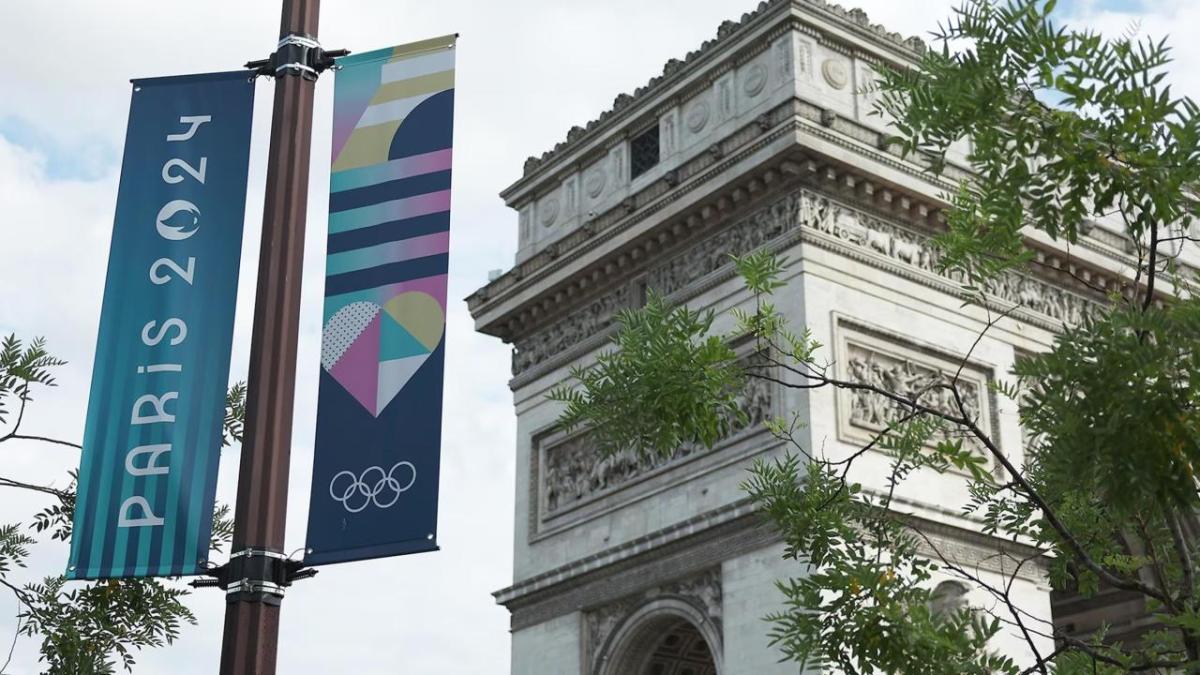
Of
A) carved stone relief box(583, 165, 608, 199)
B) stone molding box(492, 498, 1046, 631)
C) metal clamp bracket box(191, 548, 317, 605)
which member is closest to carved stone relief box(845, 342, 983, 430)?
stone molding box(492, 498, 1046, 631)

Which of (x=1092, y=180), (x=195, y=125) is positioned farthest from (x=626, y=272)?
(x=1092, y=180)

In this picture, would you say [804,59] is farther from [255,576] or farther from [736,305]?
[255,576]

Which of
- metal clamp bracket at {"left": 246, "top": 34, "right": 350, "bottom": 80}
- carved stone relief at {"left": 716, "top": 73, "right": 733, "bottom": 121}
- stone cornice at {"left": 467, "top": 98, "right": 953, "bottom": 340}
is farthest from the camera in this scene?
carved stone relief at {"left": 716, "top": 73, "right": 733, "bottom": 121}

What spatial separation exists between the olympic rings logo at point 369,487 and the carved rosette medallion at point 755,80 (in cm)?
1951

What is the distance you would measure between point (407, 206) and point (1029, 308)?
68.4 feet

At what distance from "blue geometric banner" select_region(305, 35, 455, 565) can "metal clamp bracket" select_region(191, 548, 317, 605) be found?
371 millimetres

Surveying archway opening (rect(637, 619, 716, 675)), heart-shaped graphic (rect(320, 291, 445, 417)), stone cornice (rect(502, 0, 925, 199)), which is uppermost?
stone cornice (rect(502, 0, 925, 199))

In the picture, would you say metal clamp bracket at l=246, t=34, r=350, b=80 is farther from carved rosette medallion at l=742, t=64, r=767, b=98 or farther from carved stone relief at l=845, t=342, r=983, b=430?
carved rosette medallion at l=742, t=64, r=767, b=98

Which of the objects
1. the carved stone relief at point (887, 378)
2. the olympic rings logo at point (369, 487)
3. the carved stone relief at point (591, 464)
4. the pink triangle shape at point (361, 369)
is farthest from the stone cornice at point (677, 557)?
the olympic rings logo at point (369, 487)

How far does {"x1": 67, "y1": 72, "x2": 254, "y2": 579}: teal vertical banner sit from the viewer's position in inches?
A: 304

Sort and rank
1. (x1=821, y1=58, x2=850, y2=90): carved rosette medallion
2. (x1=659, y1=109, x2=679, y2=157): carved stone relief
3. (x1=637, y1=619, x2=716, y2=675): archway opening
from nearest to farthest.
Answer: (x1=821, y1=58, x2=850, y2=90): carved rosette medallion → (x1=637, y1=619, x2=716, y2=675): archway opening → (x1=659, y1=109, x2=679, y2=157): carved stone relief

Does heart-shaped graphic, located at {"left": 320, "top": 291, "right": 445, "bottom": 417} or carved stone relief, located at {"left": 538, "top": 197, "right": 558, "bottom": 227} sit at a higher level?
carved stone relief, located at {"left": 538, "top": 197, "right": 558, "bottom": 227}

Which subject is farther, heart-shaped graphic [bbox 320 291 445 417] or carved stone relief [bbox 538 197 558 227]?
carved stone relief [bbox 538 197 558 227]

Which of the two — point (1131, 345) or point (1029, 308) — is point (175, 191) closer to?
point (1131, 345)
